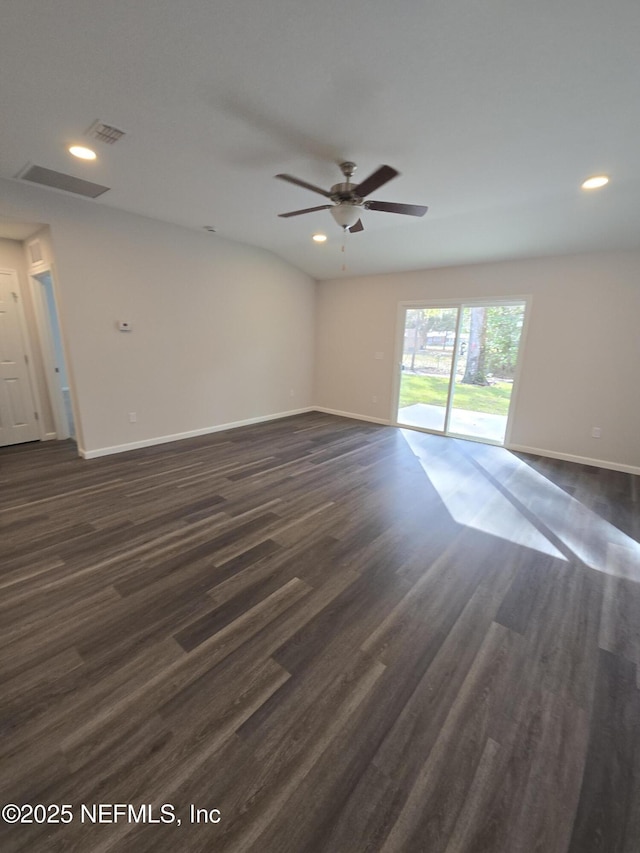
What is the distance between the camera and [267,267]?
230 inches

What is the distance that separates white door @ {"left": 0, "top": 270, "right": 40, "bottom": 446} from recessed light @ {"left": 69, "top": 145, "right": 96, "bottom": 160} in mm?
2696

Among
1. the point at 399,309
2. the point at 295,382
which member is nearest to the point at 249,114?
the point at 399,309

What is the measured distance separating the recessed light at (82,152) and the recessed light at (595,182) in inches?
164

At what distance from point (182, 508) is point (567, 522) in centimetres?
345

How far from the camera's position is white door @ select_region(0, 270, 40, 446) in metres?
4.57

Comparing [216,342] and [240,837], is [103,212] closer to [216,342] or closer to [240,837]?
[216,342]

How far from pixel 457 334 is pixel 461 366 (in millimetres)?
496

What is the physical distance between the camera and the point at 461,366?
17.8 ft

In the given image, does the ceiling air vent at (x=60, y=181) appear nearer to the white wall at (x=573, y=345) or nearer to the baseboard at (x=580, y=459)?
the white wall at (x=573, y=345)

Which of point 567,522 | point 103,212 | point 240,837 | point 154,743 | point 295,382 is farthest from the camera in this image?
point 295,382

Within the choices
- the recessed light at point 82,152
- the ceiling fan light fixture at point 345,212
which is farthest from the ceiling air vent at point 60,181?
the ceiling fan light fixture at point 345,212

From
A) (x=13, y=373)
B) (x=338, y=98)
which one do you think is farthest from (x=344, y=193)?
(x=13, y=373)

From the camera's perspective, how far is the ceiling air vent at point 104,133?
2.46 m

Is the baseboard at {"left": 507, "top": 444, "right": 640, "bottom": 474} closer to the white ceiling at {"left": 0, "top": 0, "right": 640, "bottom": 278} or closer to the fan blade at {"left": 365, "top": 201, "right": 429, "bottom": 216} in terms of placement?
the white ceiling at {"left": 0, "top": 0, "right": 640, "bottom": 278}
